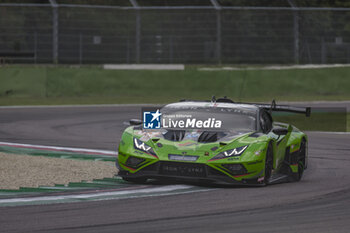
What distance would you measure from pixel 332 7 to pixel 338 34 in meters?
1.31

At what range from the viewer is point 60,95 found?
1104 inches

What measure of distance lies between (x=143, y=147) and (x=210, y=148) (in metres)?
0.93

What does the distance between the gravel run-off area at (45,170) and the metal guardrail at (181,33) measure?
15211 millimetres

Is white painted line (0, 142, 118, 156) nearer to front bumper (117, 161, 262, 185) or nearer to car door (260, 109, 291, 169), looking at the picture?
car door (260, 109, 291, 169)

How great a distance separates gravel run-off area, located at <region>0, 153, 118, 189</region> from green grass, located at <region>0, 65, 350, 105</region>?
1351 centimetres

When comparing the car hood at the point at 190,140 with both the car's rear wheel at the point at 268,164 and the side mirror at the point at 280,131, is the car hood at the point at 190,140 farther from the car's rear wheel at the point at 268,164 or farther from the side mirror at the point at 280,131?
the side mirror at the point at 280,131

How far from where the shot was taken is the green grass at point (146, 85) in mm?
27547

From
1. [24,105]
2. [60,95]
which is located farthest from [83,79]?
[24,105]

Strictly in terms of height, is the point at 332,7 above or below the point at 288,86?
above

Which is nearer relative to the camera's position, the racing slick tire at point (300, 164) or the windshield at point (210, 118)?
the windshield at point (210, 118)

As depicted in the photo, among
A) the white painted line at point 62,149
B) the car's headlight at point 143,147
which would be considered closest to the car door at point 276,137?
the car's headlight at point 143,147

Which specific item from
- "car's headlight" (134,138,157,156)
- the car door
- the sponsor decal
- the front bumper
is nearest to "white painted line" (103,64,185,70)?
the car door

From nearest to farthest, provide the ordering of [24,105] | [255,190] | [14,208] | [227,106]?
[14,208], [255,190], [227,106], [24,105]

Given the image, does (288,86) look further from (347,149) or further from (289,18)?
(347,149)
